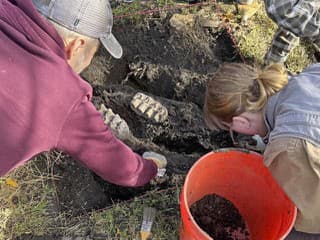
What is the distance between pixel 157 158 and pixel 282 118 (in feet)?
3.09

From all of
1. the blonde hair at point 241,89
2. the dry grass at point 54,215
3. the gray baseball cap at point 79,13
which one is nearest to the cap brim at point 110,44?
the gray baseball cap at point 79,13

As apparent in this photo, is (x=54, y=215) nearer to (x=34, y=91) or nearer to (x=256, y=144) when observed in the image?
(x=34, y=91)

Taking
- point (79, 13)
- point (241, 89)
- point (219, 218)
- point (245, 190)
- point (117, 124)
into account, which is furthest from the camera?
point (117, 124)

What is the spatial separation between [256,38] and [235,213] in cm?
140

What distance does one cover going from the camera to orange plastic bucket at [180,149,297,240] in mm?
2170

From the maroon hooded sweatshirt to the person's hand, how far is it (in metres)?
0.76

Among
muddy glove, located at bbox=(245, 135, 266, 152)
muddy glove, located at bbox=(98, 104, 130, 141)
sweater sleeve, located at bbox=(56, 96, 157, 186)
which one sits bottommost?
muddy glove, located at bbox=(98, 104, 130, 141)

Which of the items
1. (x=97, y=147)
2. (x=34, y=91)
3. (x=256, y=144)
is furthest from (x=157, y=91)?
(x=34, y=91)

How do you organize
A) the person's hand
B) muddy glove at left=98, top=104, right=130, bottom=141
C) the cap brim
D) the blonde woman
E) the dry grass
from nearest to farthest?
the blonde woman < the cap brim < the dry grass < the person's hand < muddy glove at left=98, top=104, right=130, bottom=141

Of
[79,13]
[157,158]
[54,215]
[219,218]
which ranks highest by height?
[79,13]

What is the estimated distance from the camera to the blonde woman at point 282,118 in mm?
1872

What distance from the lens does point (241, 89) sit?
2.06 metres

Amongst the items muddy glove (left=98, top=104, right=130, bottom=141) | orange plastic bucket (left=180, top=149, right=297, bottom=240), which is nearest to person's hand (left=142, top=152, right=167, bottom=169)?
muddy glove (left=98, top=104, right=130, bottom=141)

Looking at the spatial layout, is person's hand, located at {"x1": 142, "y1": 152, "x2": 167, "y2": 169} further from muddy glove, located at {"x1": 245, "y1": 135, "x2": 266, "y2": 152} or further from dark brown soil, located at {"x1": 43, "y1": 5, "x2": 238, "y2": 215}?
muddy glove, located at {"x1": 245, "y1": 135, "x2": 266, "y2": 152}
